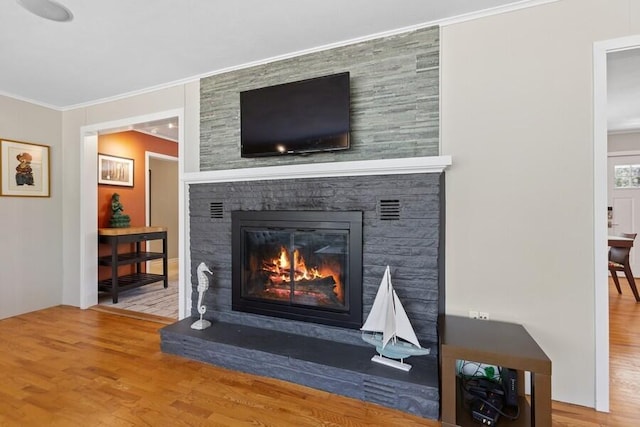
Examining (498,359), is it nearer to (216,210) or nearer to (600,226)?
(600,226)

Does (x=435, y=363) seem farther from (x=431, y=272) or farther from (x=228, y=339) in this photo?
(x=228, y=339)

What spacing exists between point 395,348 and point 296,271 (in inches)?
36.3

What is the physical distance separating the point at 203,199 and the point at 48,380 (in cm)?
165

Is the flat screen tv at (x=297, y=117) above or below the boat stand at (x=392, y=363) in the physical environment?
above

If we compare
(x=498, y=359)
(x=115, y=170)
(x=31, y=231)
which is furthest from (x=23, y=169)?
(x=498, y=359)

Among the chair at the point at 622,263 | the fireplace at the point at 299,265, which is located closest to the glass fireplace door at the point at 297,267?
the fireplace at the point at 299,265

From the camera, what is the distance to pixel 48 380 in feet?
7.02

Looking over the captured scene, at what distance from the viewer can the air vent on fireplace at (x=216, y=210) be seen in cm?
279

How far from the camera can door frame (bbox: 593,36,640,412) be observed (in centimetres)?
182

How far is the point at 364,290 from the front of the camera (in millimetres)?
2270

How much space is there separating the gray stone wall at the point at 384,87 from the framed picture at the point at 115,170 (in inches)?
114

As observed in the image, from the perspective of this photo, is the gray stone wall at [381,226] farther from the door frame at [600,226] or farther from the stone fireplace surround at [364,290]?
the door frame at [600,226]

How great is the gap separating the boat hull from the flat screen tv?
1.35 metres

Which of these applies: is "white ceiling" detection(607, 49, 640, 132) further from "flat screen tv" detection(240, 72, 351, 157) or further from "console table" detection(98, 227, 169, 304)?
"console table" detection(98, 227, 169, 304)
